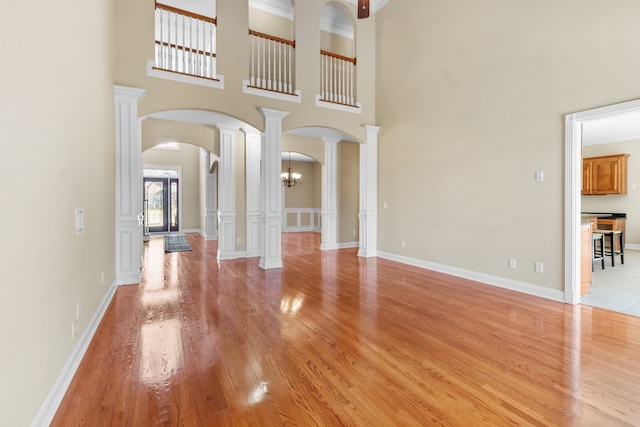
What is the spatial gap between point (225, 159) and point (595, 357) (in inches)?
243

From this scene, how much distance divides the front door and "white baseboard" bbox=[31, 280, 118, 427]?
8.50 metres

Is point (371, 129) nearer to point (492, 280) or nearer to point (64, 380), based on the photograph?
point (492, 280)

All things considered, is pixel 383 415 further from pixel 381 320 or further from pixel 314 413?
pixel 381 320

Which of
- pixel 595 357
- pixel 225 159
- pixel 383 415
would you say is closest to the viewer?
pixel 383 415

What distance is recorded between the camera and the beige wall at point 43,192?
1237 millimetres

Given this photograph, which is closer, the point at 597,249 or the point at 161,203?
the point at 597,249

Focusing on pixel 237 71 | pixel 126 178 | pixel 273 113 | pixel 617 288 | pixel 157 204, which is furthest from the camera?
pixel 157 204

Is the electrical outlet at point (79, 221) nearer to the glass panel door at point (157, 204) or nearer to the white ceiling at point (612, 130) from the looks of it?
the white ceiling at point (612, 130)

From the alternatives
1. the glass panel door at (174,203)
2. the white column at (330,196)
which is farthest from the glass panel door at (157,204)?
the white column at (330,196)

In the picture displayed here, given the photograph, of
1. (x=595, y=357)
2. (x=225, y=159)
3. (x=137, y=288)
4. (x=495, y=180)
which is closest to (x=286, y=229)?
(x=225, y=159)

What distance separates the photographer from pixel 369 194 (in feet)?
21.3

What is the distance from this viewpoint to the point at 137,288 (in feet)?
13.5

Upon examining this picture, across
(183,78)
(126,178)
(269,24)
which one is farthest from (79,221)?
(269,24)

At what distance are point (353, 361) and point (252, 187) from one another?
4.90 m
